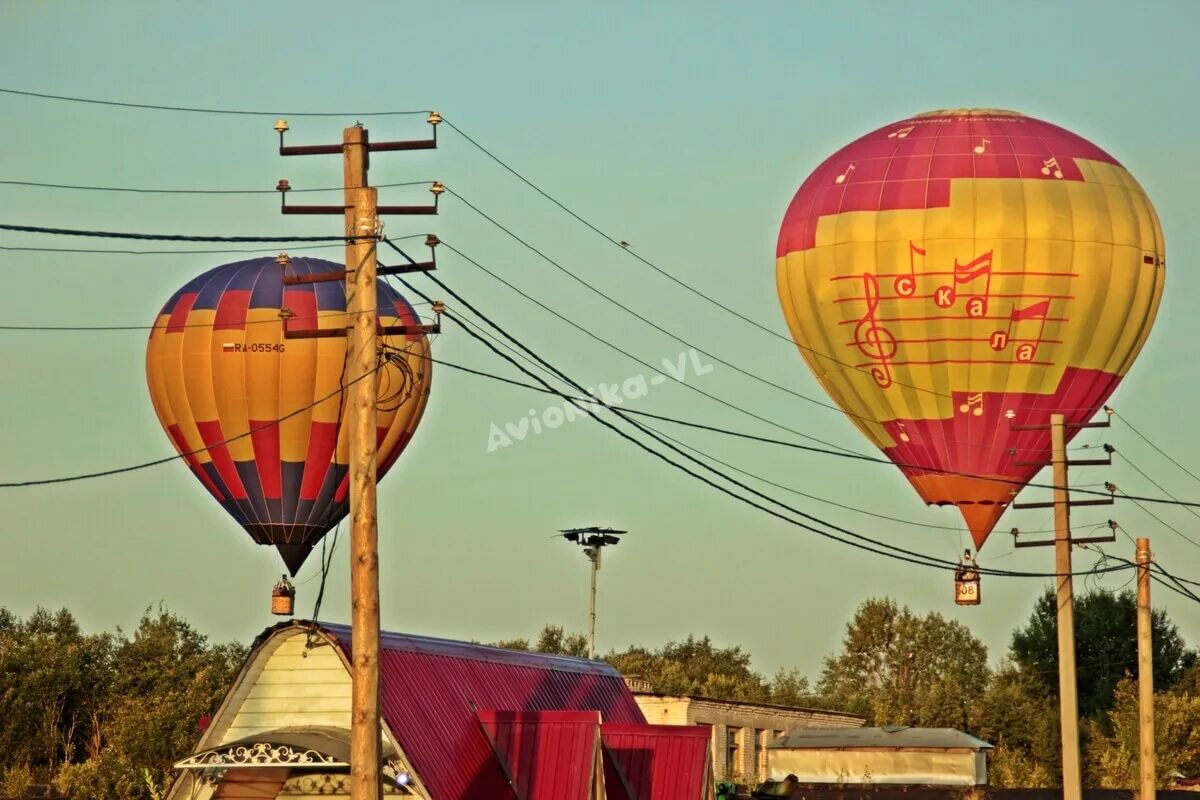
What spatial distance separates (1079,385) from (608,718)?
19.3 m

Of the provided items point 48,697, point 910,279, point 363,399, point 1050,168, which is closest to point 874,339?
point 910,279

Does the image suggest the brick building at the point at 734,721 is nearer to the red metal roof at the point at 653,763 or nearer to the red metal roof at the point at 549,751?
the red metal roof at the point at 653,763

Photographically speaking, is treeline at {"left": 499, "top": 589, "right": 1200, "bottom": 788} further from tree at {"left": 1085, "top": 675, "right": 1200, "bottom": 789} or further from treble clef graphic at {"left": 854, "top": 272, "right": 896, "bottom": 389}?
treble clef graphic at {"left": 854, "top": 272, "right": 896, "bottom": 389}

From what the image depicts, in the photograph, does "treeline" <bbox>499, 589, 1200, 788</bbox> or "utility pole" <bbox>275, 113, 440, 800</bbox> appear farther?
"treeline" <bbox>499, 589, 1200, 788</bbox>

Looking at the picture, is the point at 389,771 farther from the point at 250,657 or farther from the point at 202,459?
the point at 202,459

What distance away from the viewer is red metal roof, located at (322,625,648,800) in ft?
115

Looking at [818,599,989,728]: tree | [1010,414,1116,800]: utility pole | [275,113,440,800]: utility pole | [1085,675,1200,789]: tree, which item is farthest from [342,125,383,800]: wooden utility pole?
[818,599,989,728]: tree

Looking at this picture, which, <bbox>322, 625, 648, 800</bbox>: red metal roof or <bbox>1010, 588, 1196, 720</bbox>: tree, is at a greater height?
<bbox>1010, 588, 1196, 720</bbox>: tree

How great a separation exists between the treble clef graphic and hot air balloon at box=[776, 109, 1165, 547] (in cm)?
4

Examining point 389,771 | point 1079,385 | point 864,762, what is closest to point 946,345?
point 1079,385

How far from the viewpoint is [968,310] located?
A: 5456 centimetres

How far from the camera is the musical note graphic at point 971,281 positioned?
54219 mm

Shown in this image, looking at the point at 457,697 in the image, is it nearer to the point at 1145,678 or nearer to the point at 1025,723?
the point at 1145,678

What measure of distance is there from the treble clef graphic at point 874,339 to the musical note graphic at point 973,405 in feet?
7.16
